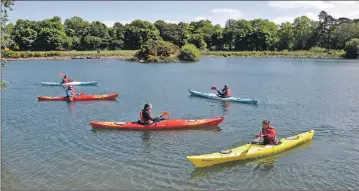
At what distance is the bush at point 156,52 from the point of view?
2876 inches

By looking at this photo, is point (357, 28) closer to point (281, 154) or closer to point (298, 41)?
point (298, 41)

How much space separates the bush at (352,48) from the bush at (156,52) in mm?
38165

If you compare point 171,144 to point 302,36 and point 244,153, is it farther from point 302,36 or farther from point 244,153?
point 302,36

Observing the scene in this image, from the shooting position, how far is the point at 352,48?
82.2m

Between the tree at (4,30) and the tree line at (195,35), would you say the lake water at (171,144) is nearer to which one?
the tree at (4,30)

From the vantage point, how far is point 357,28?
95.7m

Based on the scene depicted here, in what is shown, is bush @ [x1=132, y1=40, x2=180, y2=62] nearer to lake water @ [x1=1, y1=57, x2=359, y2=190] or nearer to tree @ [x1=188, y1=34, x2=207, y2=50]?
tree @ [x1=188, y1=34, x2=207, y2=50]

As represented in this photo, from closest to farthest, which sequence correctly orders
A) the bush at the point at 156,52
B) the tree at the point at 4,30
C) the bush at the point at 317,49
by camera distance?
1. the tree at the point at 4,30
2. the bush at the point at 156,52
3. the bush at the point at 317,49

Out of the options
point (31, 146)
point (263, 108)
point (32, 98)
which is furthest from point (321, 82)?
point (31, 146)

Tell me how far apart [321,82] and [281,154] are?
26734 millimetres

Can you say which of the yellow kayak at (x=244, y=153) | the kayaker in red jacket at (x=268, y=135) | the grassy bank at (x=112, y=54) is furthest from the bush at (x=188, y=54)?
the kayaker in red jacket at (x=268, y=135)

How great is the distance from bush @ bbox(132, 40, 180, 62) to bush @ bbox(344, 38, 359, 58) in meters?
38.2

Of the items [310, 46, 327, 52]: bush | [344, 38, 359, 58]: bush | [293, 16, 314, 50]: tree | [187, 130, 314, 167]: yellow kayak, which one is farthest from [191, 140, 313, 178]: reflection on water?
[293, 16, 314, 50]: tree

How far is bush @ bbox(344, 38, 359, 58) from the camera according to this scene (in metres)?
81.4
